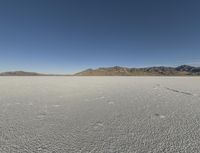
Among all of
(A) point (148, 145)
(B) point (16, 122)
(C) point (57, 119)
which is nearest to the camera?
(A) point (148, 145)

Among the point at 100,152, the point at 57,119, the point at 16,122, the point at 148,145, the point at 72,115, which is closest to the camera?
the point at 100,152

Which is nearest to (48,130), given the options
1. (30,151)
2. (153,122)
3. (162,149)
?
(30,151)

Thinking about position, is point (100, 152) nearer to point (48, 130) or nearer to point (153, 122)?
point (48, 130)

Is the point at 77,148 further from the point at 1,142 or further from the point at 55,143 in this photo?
the point at 1,142

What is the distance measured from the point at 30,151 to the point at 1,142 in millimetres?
506

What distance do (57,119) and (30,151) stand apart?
111cm

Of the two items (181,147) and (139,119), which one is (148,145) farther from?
(139,119)

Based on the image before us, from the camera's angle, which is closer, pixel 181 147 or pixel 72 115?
pixel 181 147

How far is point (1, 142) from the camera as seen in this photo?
182 cm

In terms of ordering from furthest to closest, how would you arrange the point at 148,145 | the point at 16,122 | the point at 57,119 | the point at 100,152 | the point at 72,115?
the point at 72,115 → the point at 57,119 → the point at 16,122 → the point at 148,145 → the point at 100,152

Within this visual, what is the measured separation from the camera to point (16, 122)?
8.46 feet

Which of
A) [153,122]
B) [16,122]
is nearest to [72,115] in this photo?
[16,122]

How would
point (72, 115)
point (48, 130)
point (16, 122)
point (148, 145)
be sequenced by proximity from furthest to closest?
point (72, 115) → point (16, 122) → point (48, 130) → point (148, 145)

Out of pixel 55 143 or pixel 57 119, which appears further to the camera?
pixel 57 119
